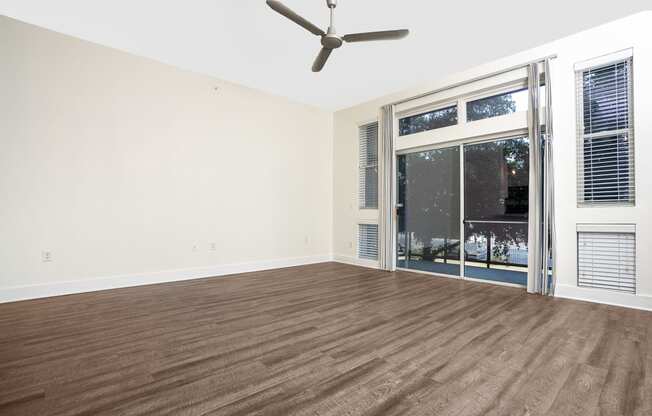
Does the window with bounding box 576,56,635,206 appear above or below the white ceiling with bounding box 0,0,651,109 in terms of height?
below

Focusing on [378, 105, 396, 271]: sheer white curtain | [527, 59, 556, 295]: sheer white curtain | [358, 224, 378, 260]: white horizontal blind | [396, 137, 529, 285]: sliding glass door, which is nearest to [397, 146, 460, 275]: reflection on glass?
[396, 137, 529, 285]: sliding glass door

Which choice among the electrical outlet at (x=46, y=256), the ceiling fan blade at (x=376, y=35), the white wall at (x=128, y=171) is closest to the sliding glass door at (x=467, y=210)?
the white wall at (x=128, y=171)

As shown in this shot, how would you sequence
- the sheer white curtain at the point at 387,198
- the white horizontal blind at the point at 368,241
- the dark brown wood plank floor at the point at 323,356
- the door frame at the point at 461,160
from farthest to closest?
the white horizontal blind at the point at 368,241
the sheer white curtain at the point at 387,198
the door frame at the point at 461,160
the dark brown wood plank floor at the point at 323,356

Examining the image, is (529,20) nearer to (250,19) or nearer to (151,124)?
(250,19)

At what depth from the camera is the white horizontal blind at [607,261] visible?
338 centimetres

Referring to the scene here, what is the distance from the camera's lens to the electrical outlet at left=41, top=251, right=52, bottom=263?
3.65 metres

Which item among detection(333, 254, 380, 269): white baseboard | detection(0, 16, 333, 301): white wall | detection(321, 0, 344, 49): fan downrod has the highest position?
detection(321, 0, 344, 49): fan downrod

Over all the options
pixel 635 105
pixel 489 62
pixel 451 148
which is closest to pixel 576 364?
pixel 635 105

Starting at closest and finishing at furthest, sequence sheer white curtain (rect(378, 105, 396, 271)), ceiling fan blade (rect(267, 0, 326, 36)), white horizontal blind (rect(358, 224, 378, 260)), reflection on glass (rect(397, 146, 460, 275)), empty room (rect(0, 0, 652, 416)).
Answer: empty room (rect(0, 0, 652, 416)) < ceiling fan blade (rect(267, 0, 326, 36)) < reflection on glass (rect(397, 146, 460, 275)) < sheer white curtain (rect(378, 105, 396, 271)) < white horizontal blind (rect(358, 224, 378, 260))

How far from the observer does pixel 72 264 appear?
3832 mm

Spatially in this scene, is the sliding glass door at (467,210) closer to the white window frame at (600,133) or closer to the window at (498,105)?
the window at (498,105)

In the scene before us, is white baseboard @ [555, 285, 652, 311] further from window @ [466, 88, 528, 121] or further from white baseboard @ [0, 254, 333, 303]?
white baseboard @ [0, 254, 333, 303]

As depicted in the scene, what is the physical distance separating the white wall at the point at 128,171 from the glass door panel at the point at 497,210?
10.5ft

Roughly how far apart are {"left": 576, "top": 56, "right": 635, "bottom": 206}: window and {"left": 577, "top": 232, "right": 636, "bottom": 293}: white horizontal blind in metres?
0.42
